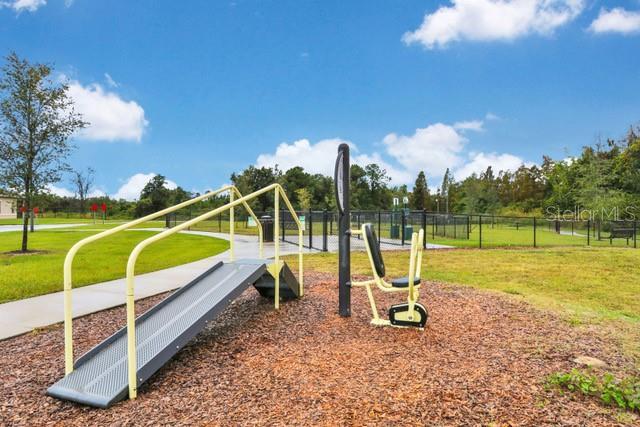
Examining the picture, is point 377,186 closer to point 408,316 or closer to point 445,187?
point 445,187

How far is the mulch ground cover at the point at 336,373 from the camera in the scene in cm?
239

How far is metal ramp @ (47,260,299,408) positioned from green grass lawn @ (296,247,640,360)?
12.1ft

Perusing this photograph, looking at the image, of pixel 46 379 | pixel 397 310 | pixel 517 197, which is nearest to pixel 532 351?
pixel 397 310

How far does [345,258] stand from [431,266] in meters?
5.33

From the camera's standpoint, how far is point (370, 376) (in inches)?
114

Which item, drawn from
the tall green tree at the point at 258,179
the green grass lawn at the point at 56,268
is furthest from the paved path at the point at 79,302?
the tall green tree at the point at 258,179

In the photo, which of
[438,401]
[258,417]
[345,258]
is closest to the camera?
[258,417]

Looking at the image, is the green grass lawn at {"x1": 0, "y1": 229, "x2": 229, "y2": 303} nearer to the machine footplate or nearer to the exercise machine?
the exercise machine

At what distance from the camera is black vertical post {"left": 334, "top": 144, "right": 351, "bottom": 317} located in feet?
14.4

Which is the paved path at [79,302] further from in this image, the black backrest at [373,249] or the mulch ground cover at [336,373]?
the black backrest at [373,249]

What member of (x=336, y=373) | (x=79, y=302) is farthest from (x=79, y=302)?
(x=336, y=373)

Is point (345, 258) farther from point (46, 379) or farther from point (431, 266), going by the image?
point (431, 266)

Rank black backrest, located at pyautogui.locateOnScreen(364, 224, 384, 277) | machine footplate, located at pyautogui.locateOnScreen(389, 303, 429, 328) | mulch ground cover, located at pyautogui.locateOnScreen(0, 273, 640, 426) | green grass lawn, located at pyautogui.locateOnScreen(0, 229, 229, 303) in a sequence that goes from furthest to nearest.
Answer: green grass lawn, located at pyautogui.locateOnScreen(0, 229, 229, 303)
black backrest, located at pyautogui.locateOnScreen(364, 224, 384, 277)
machine footplate, located at pyautogui.locateOnScreen(389, 303, 429, 328)
mulch ground cover, located at pyautogui.locateOnScreen(0, 273, 640, 426)

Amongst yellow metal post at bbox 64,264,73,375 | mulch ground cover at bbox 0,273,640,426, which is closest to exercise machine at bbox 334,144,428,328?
mulch ground cover at bbox 0,273,640,426
